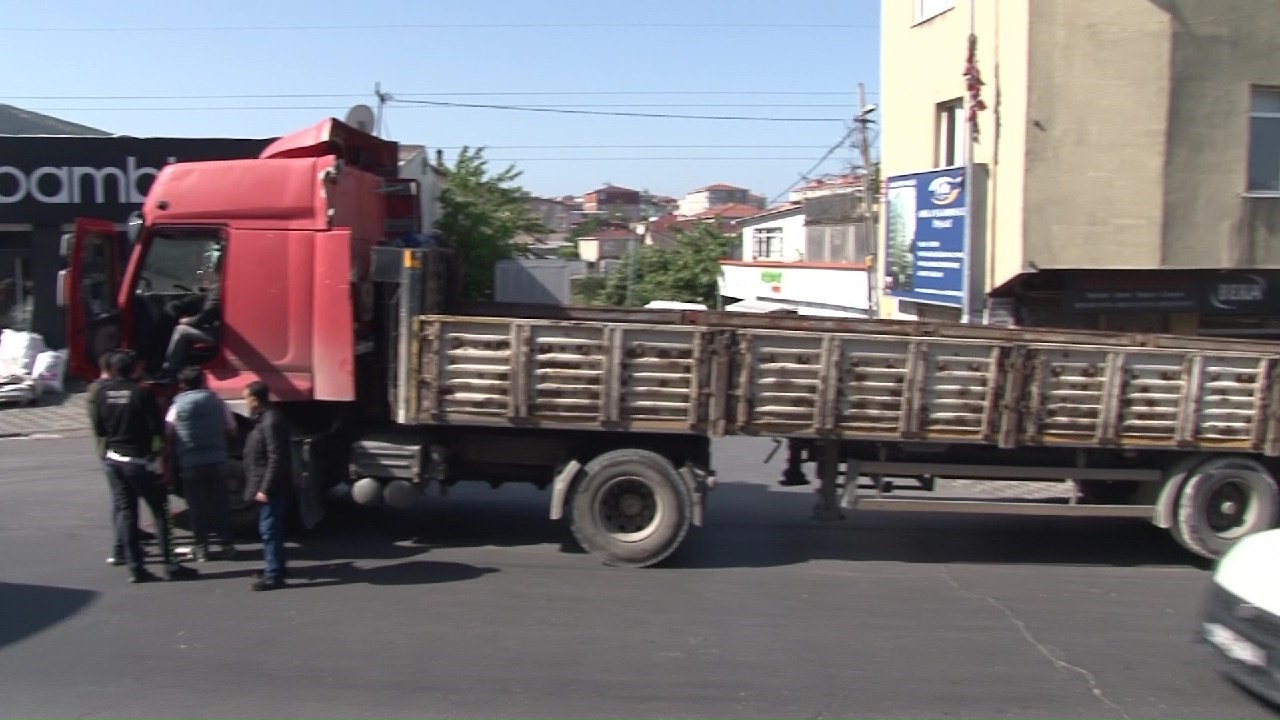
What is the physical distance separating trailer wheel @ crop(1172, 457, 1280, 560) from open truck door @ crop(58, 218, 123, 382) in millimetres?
8082

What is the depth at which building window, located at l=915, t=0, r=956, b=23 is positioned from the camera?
16.2 meters

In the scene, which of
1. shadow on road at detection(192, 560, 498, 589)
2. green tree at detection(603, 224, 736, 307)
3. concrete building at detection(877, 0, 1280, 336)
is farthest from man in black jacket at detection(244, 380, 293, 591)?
green tree at detection(603, 224, 736, 307)

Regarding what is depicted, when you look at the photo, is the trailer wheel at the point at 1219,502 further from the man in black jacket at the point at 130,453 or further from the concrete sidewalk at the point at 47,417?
the concrete sidewalk at the point at 47,417

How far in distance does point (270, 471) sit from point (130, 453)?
2.99ft

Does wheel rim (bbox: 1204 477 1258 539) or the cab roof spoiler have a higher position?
the cab roof spoiler

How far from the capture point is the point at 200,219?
318 inches

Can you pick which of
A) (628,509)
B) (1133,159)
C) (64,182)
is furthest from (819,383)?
(64,182)

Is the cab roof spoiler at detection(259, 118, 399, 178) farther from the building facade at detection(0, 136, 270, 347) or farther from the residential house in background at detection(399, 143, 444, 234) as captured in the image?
the building facade at detection(0, 136, 270, 347)

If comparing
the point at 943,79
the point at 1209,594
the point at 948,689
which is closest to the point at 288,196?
the point at 948,689

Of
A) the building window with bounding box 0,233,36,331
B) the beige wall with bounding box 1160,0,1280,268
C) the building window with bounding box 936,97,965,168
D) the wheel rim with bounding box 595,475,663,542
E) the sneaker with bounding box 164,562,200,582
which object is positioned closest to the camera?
the sneaker with bounding box 164,562,200,582

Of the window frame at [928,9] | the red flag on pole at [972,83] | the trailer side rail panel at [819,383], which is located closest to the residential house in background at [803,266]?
the window frame at [928,9]

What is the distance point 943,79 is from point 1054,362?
31.6ft

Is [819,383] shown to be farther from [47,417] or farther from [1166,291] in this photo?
[47,417]

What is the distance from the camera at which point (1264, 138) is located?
14.1m
